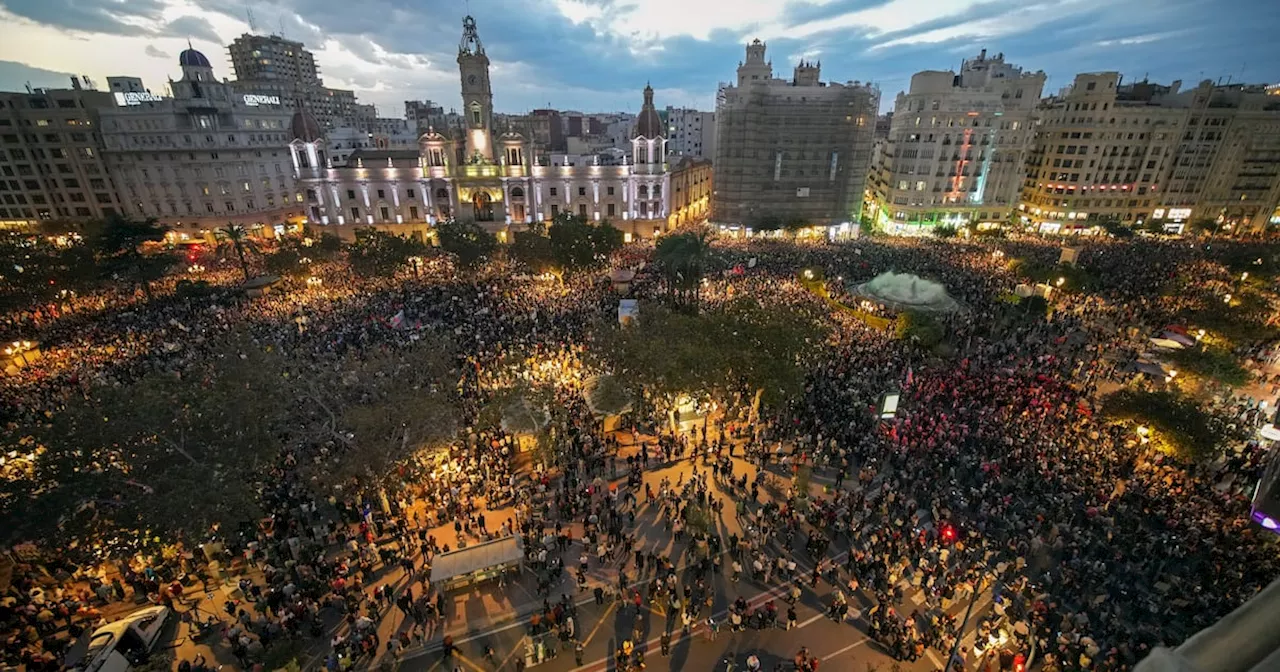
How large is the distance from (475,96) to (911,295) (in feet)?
189

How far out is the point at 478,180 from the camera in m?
69.7

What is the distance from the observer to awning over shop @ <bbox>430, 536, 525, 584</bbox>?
17469 mm

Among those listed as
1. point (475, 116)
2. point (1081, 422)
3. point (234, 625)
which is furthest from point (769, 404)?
point (475, 116)

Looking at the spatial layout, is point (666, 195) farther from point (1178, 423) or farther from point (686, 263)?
point (1178, 423)

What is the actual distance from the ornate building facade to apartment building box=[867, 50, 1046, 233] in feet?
110

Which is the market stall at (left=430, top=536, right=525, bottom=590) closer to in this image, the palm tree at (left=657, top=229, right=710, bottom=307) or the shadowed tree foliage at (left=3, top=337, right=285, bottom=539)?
the shadowed tree foliage at (left=3, top=337, right=285, bottom=539)

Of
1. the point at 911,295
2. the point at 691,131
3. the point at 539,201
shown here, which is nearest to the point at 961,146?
the point at 911,295

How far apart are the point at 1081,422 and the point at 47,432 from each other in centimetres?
4069

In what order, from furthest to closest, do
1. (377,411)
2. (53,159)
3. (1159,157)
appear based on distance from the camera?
(1159,157) → (53,159) → (377,411)

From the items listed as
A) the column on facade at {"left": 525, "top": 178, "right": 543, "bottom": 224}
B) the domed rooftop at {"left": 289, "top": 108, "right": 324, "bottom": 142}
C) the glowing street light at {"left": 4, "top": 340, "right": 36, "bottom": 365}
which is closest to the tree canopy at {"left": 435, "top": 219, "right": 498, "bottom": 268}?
the column on facade at {"left": 525, "top": 178, "right": 543, "bottom": 224}

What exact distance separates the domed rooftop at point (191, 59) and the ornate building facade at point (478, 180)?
32.4 m

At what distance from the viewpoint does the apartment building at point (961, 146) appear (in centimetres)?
7012

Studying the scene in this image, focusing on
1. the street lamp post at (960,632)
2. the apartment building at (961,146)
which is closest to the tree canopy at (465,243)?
the street lamp post at (960,632)

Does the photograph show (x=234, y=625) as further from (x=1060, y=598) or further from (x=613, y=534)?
(x=1060, y=598)
